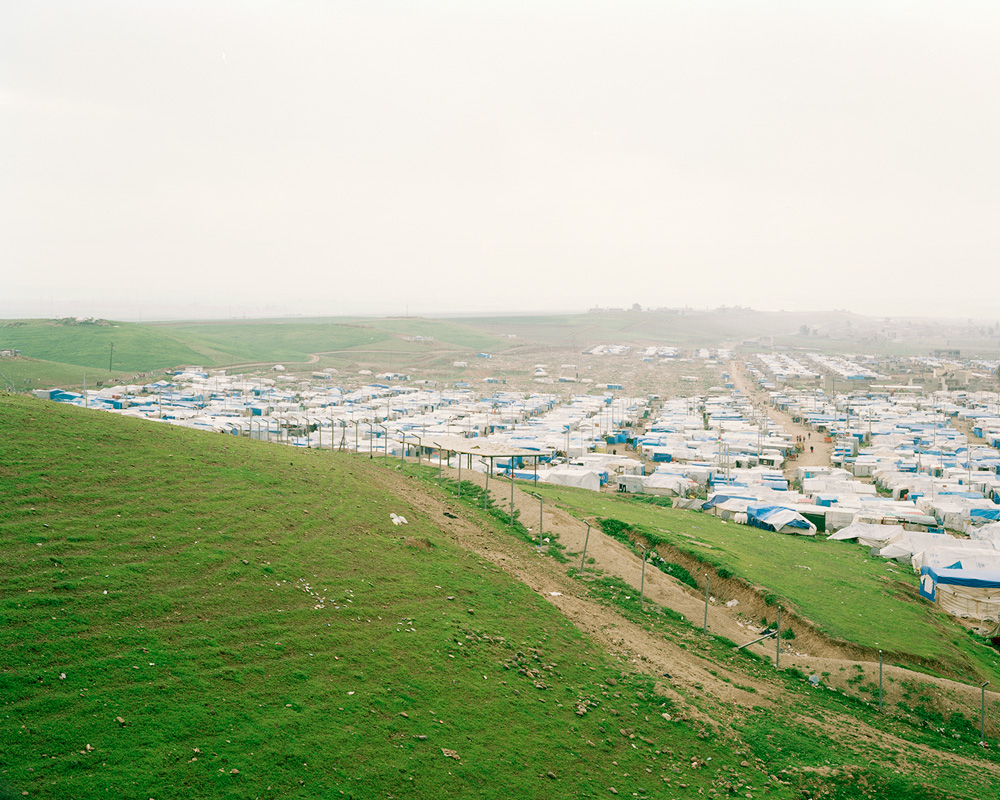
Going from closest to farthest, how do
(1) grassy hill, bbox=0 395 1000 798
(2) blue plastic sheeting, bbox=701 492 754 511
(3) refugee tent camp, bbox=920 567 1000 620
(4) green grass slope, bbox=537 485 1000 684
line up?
(1) grassy hill, bbox=0 395 1000 798 < (4) green grass slope, bbox=537 485 1000 684 < (3) refugee tent camp, bbox=920 567 1000 620 < (2) blue plastic sheeting, bbox=701 492 754 511

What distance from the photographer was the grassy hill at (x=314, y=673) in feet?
24.6

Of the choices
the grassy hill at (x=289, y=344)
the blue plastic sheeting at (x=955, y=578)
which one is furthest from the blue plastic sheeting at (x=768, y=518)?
the grassy hill at (x=289, y=344)

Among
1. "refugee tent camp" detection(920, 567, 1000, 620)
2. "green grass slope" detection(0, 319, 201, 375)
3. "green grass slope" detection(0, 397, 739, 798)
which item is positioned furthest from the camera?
"green grass slope" detection(0, 319, 201, 375)

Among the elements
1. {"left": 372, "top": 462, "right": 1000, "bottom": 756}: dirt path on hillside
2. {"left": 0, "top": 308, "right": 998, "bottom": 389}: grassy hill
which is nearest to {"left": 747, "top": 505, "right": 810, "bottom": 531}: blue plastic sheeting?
{"left": 372, "top": 462, "right": 1000, "bottom": 756}: dirt path on hillside

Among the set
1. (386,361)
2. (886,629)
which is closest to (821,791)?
(886,629)

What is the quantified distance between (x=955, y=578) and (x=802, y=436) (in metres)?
37.9

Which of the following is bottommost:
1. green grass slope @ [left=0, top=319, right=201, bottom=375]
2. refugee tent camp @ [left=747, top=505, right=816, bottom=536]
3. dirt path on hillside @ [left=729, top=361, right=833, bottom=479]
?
dirt path on hillside @ [left=729, top=361, right=833, bottom=479]

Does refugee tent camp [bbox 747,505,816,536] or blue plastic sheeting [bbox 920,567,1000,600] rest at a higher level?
blue plastic sheeting [bbox 920,567,1000,600]

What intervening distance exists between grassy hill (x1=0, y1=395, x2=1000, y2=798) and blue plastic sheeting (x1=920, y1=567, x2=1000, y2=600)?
8558 millimetres

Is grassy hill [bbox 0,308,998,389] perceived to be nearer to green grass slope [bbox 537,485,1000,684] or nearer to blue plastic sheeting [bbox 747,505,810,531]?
green grass slope [bbox 537,485,1000,684]

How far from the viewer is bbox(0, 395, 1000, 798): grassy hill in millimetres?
7508

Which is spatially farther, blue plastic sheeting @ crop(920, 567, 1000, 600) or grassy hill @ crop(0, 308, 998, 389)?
grassy hill @ crop(0, 308, 998, 389)

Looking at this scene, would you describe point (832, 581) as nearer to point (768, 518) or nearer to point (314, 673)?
point (768, 518)

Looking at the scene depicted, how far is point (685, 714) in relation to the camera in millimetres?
11148
